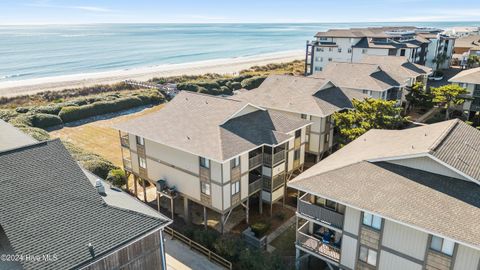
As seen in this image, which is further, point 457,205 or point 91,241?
point 457,205

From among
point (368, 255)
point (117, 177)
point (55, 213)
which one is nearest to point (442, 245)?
point (368, 255)

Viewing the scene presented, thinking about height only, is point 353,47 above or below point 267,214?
above

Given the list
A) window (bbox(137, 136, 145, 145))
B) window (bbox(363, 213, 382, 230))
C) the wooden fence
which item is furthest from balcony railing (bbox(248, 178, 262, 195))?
window (bbox(363, 213, 382, 230))

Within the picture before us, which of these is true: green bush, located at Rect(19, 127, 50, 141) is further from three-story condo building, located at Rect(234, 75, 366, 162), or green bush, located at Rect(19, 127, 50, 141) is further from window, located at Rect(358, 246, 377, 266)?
window, located at Rect(358, 246, 377, 266)

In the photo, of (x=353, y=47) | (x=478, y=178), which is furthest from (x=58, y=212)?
(x=353, y=47)

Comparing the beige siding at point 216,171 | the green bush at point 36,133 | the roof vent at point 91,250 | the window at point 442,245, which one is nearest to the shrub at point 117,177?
the beige siding at point 216,171

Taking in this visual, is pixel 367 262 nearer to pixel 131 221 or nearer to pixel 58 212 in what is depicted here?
pixel 131 221
